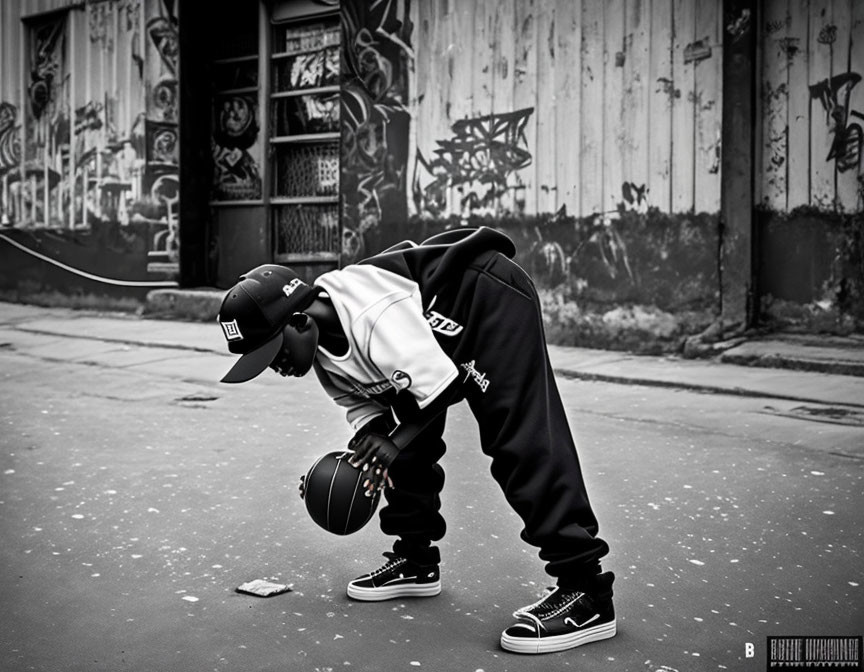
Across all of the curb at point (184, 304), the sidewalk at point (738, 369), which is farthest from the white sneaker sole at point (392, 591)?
the curb at point (184, 304)

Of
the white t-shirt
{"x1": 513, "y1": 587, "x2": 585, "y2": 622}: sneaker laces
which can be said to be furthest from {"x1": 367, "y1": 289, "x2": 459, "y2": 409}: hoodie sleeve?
{"x1": 513, "y1": 587, "x2": 585, "y2": 622}: sneaker laces

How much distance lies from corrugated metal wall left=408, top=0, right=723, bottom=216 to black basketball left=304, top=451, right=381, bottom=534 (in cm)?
602

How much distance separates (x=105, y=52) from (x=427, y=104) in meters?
5.06

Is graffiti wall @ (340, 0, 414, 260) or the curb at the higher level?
graffiti wall @ (340, 0, 414, 260)

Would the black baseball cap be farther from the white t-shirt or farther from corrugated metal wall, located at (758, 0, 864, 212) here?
corrugated metal wall, located at (758, 0, 864, 212)

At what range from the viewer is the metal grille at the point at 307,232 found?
1157 centimetres

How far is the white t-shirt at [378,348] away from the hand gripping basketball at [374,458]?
150 mm

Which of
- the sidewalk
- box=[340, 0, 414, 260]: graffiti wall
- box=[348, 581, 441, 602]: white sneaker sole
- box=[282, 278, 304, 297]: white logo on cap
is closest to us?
box=[282, 278, 304, 297]: white logo on cap

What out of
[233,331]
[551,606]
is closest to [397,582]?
[551,606]

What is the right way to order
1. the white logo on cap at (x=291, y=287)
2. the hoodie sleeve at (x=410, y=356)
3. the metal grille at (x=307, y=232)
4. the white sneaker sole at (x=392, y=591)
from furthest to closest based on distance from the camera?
the metal grille at (x=307, y=232) < the white sneaker sole at (x=392, y=591) < the white logo on cap at (x=291, y=287) < the hoodie sleeve at (x=410, y=356)

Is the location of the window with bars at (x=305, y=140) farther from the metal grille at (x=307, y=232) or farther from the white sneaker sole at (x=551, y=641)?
the white sneaker sole at (x=551, y=641)

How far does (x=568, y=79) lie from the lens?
920cm

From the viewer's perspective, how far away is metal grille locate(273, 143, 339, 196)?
1158 centimetres

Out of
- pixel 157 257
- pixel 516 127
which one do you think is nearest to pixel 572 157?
pixel 516 127
